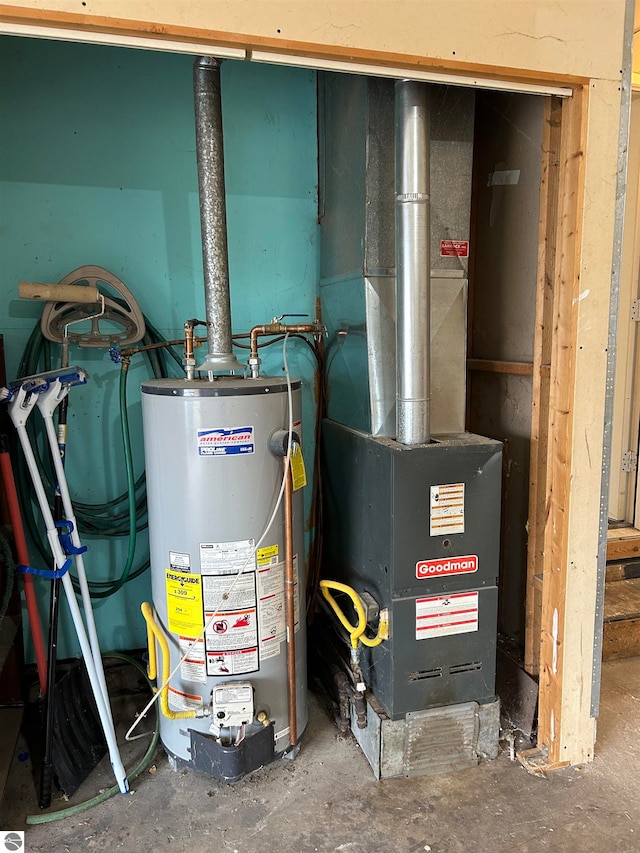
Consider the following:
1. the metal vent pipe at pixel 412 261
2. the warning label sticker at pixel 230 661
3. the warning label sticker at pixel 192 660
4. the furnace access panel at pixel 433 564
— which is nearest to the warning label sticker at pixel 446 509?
the furnace access panel at pixel 433 564

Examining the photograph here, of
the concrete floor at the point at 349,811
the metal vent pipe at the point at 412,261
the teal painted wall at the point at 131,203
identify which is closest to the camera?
the concrete floor at the point at 349,811

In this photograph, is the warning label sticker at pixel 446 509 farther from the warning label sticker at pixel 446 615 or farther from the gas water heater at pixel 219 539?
the gas water heater at pixel 219 539

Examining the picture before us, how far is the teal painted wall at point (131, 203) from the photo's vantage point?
2115mm

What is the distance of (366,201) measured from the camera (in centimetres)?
188

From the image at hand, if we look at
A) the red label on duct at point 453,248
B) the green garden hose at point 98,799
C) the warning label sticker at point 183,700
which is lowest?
the green garden hose at point 98,799

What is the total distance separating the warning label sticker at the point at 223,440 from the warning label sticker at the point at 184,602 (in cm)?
37

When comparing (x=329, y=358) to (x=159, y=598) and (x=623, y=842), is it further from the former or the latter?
(x=623, y=842)

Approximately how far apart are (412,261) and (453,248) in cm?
26

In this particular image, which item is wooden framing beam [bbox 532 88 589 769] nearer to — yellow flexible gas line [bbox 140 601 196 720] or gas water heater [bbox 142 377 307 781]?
gas water heater [bbox 142 377 307 781]

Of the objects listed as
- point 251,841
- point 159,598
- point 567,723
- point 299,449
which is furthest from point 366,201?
point 251,841

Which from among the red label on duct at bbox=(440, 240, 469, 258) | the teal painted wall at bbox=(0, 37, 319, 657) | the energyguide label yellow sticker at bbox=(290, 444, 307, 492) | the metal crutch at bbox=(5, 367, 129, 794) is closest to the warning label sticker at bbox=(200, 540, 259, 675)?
the energyguide label yellow sticker at bbox=(290, 444, 307, 492)

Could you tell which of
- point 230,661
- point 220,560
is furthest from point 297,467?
point 230,661

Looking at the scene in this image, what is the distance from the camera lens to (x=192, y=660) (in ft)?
5.91

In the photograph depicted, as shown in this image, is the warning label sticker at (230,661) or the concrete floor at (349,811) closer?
the concrete floor at (349,811)
